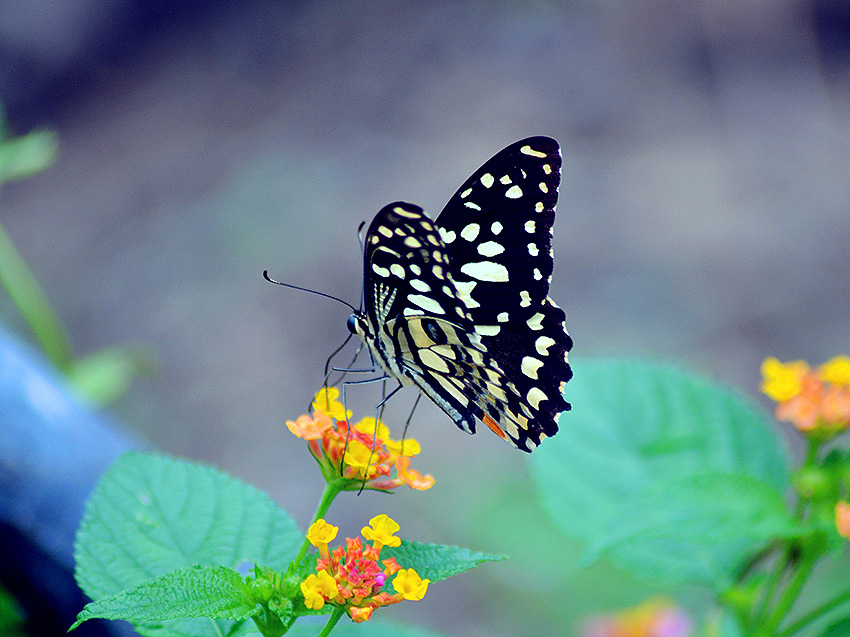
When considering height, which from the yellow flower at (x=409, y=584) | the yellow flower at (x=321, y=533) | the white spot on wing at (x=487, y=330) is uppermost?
the white spot on wing at (x=487, y=330)

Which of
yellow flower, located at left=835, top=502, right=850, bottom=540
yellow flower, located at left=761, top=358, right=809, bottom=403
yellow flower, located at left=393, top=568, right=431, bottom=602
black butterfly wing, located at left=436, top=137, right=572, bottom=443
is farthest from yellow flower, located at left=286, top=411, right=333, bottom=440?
yellow flower, located at left=761, top=358, right=809, bottom=403

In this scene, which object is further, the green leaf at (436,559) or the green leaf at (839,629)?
the green leaf at (839,629)

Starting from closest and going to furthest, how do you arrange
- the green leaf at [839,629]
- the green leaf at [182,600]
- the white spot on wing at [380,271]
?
the green leaf at [182,600]
the green leaf at [839,629]
the white spot on wing at [380,271]

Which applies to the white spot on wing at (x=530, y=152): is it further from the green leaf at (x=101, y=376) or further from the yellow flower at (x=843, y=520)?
the green leaf at (x=101, y=376)

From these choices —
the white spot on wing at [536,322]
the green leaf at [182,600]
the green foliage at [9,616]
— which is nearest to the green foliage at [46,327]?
the green foliage at [9,616]

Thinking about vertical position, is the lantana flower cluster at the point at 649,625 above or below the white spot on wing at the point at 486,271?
below

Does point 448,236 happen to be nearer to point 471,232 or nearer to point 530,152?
point 471,232
